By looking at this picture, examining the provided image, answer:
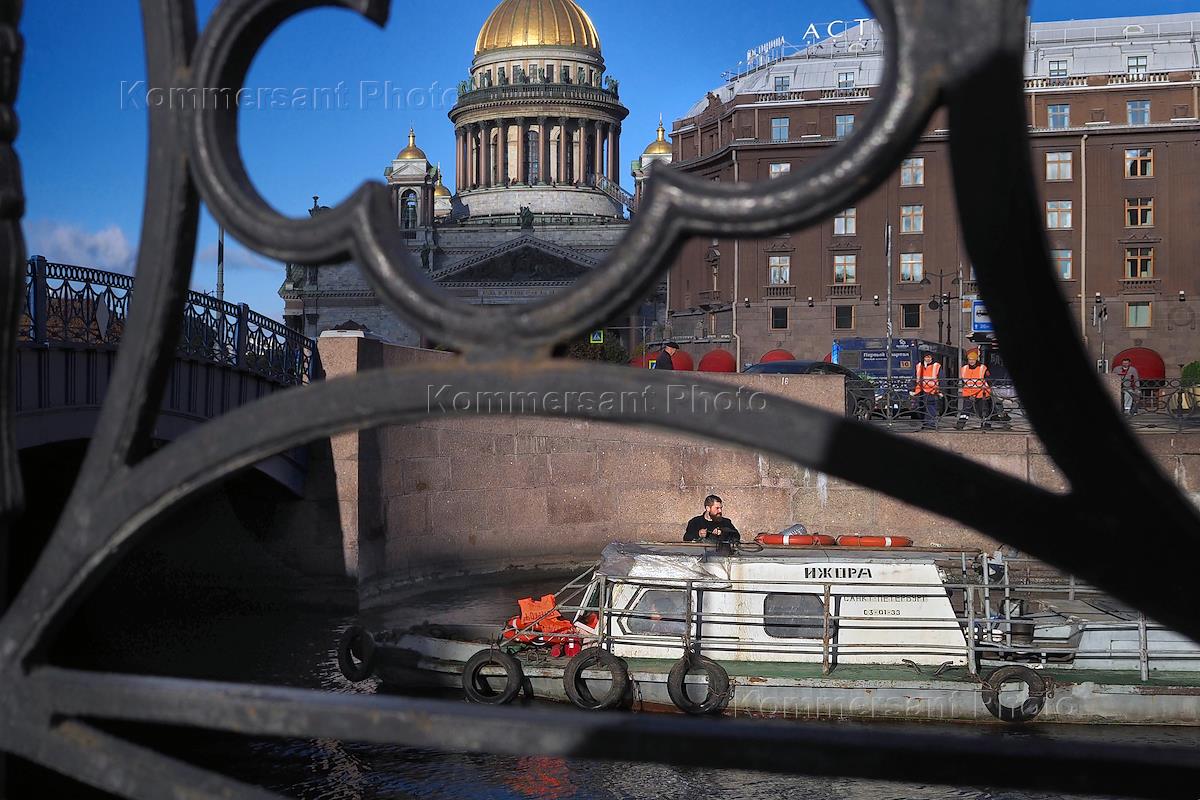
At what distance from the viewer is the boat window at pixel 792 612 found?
52.1 ft

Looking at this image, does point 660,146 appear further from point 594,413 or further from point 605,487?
point 594,413

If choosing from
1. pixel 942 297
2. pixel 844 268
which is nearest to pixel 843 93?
pixel 844 268

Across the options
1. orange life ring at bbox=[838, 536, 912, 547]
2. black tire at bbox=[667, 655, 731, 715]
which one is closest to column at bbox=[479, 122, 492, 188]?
orange life ring at bbox=[838, 536, 912, 547]

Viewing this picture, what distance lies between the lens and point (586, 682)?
1541 centimetres

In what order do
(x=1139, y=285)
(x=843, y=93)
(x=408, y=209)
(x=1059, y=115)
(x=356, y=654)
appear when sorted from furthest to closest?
(x=408, y=209) < (x=843, y=93) < (x=1059, y=115) < (x=1139, y=285) < (x=356, y=654)

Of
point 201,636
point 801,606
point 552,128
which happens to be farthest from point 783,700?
point 552,128

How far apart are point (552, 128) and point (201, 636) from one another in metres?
78.9

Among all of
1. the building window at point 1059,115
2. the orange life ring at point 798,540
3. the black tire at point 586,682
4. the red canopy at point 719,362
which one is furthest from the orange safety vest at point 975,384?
the building window at point 1059,115

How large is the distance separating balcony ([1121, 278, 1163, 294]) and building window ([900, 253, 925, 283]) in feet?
27.3

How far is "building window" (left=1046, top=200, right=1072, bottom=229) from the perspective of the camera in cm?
5691

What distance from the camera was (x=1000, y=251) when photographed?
4.51 ft

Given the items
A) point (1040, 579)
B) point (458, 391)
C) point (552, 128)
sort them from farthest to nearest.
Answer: point (552, 128) < point (1040, 579) < point (458, 391)

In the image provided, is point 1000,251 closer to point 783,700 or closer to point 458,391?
point 458,391

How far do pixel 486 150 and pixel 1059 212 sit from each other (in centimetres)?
4929
